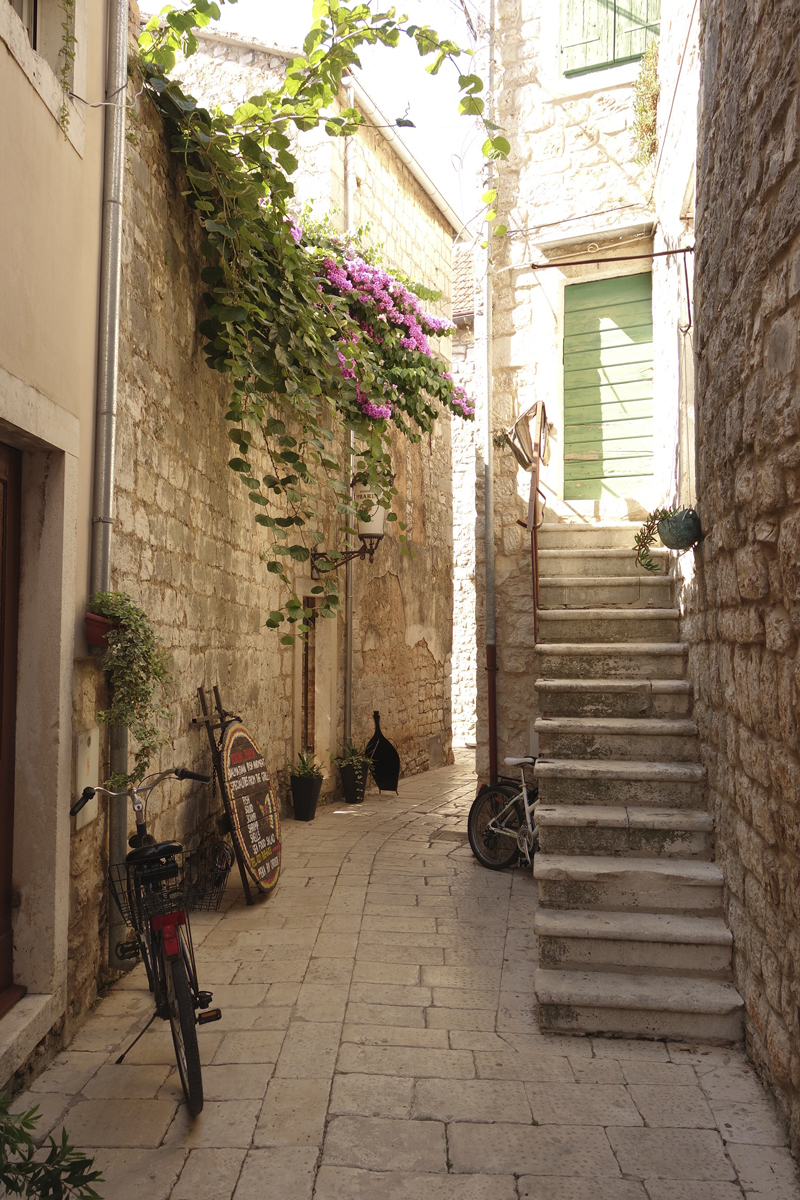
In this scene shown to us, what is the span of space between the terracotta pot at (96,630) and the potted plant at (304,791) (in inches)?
154

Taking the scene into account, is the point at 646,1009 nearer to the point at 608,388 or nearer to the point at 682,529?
the point at 682,529

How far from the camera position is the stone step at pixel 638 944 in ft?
10.6

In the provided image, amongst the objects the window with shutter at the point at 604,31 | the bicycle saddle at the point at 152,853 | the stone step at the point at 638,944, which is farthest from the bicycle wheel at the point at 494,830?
the window with shutter at the point at 604,31

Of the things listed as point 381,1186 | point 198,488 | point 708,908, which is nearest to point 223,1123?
point 381,1186

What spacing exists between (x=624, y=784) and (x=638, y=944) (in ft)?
2.82

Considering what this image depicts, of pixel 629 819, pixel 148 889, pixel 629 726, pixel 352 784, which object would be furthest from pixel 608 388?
pixel 148 889

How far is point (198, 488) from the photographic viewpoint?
4.83m

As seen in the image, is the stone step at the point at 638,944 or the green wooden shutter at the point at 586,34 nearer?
the stone step at the point at 638,944

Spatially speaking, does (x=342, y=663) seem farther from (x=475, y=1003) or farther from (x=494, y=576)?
(x=475, y=1003)

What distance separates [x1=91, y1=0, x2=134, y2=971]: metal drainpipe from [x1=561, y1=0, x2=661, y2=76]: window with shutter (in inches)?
150

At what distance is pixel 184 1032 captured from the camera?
2.53 metres

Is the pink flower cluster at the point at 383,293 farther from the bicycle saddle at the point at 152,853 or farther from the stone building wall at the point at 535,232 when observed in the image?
the bicycle saddle at the point at 152,853

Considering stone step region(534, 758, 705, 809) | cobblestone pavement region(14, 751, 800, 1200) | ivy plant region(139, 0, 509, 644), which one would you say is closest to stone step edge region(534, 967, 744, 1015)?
cobblestone pavement region(14, 751, 800, 1200)

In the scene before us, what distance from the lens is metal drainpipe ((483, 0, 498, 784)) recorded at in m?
5.96
